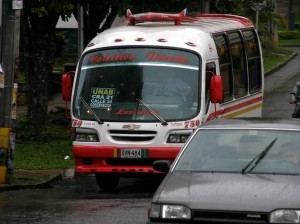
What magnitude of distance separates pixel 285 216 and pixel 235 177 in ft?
3.29

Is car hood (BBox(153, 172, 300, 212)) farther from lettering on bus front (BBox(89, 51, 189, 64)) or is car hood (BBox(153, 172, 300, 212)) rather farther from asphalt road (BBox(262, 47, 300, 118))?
asphalt road (BBox(262, 47, 300, 118))

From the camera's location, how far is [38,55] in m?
23.3

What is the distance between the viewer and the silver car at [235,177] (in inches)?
362

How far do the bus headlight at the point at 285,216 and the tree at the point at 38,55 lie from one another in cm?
1376

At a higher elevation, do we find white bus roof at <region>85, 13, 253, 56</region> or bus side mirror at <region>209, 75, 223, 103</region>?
white bus roof at <region>85, 13, 253, 56</region>

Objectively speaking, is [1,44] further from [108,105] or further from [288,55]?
[288,55]

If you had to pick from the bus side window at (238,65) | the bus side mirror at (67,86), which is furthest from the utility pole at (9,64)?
the bus side window at (238,65)

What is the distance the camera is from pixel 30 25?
23359 millimetres

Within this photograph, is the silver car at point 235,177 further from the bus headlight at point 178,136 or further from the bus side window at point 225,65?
the bus side window at point 225,65

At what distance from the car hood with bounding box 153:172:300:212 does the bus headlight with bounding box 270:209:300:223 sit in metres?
0.05

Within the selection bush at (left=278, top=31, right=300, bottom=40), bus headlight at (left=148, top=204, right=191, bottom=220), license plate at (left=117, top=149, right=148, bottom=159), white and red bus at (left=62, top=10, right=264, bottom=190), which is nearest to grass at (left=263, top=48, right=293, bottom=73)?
bush at (left=278, top=31, right=300, bottom=40)

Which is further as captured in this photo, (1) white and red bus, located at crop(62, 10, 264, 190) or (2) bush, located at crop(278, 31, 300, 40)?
(2) bush, located at crop(278, 31, 300, 40)

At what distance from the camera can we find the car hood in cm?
921

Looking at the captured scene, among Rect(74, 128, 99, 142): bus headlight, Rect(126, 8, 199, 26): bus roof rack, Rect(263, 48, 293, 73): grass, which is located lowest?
Rect(263, 48, 293, 73): grass
